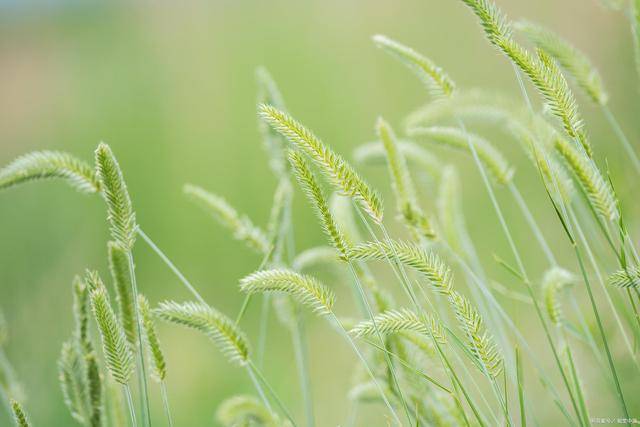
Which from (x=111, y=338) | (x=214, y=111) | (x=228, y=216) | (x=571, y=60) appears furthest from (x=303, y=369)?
(x=214, y=111)

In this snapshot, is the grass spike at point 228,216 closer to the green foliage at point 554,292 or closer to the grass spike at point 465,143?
the grass spike at point 465,143

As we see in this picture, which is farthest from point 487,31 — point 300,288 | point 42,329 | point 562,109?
point 42,329

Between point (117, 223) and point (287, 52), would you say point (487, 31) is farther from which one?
point (287, 52)

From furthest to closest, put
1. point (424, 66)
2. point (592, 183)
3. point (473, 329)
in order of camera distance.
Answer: point (424, 66)
point (592, 183)
point (473, 329)

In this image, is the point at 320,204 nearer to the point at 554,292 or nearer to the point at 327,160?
the point at 327,160

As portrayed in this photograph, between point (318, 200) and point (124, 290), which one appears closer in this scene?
point (318, 200)

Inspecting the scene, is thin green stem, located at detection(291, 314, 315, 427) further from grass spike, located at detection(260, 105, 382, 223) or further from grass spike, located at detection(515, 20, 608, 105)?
grass spike, located at detection(515, 20, 608, 105)

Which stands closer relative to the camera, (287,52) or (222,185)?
(222,185)
